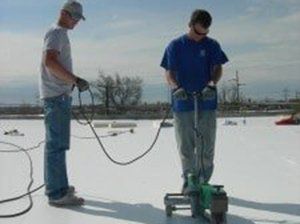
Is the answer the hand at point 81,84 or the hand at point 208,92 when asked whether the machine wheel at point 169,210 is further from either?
the hand at point 81,84

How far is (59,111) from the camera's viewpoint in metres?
4.58

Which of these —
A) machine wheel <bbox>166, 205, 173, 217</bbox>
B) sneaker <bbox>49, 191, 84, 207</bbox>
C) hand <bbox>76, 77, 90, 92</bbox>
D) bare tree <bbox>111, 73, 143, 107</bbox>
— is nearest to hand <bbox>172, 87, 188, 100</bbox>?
hand <bbox>76, 77, 90, 92</bbox>

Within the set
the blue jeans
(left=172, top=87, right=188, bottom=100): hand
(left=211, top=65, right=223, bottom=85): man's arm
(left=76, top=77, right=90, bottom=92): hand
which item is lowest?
the blue jeans

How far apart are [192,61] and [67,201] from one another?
1.32 meters

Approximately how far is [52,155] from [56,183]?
0.66 feet

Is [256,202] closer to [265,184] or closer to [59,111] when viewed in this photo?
[265,184]

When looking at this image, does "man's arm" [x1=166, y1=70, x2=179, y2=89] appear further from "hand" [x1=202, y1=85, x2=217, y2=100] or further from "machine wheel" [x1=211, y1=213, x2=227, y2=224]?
"machine wheel" [x1=211, y1=213, x2=227, y2=224]

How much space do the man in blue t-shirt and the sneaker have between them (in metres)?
0.77

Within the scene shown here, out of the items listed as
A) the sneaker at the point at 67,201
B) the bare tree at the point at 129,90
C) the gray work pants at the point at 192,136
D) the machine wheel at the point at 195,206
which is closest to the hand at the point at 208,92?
the gray work pants at the point at 192,136

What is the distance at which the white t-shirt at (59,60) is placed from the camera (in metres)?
4.48

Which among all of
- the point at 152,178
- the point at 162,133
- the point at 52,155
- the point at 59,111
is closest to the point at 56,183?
the point at 52,155

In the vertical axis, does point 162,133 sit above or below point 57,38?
below

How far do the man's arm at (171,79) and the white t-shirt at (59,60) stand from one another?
0.69 m

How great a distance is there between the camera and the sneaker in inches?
179
